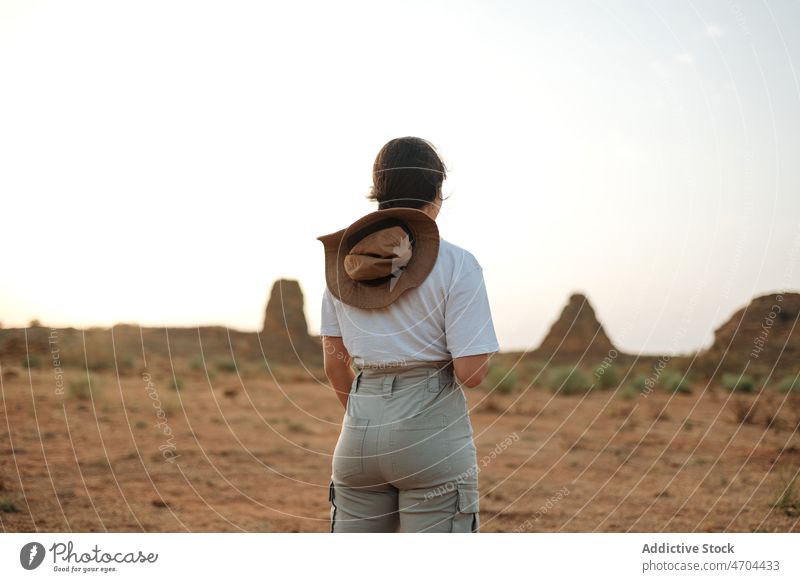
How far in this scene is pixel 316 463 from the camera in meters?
13.2

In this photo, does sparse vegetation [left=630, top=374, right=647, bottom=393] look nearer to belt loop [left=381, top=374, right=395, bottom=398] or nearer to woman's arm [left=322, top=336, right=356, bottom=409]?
woman's arm [left=322, top=336, right=356, bottom=409]

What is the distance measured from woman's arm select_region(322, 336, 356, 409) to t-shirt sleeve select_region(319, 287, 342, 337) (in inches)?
1.2

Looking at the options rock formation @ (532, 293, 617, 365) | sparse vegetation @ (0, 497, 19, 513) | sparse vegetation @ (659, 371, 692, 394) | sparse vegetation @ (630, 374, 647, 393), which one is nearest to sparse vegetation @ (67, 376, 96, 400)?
sparse vegetation @ (0, 497, 19, 513)

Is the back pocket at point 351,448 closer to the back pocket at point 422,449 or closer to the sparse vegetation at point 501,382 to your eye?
the back pocket at point 422,449

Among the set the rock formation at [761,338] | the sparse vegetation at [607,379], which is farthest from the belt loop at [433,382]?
the sparse vegetation at [607,379]

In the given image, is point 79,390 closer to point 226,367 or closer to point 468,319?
point 226,367

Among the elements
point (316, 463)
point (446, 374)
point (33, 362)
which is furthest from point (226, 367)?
point (446, 374)

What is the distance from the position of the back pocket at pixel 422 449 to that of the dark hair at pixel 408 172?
2.76ft

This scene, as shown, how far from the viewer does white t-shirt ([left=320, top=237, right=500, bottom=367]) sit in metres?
2.90

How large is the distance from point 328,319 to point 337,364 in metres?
0.25

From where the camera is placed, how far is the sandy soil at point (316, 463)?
8.73 meters

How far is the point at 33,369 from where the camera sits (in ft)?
87.9

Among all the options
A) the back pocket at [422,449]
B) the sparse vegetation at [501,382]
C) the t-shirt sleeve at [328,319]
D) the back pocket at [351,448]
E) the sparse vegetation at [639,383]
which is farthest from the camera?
the sparse vegetation at [639,383]

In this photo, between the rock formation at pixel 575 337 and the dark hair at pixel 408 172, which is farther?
the rock formation at pixel 575 337
